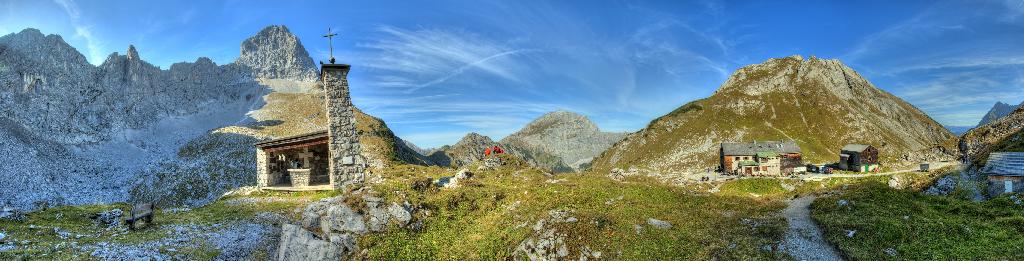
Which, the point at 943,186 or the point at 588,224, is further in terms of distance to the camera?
the point at 943,186

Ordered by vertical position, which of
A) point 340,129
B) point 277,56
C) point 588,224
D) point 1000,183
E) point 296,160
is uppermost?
point 277,56

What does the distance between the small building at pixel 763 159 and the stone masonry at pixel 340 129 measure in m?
79.2

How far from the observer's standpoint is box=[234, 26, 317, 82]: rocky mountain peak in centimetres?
16300

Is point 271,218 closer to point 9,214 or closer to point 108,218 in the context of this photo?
point 108,218

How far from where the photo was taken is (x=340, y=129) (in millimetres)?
29969

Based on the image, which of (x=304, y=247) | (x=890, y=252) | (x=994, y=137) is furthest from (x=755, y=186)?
(x=304, y=247)

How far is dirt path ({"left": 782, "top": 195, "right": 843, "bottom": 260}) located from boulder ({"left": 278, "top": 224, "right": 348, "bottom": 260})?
17.9 metres

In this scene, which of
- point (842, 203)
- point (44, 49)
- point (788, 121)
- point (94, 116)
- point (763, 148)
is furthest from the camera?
point (788, 121)

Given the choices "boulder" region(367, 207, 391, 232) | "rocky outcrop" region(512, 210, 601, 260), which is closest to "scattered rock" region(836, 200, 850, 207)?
"rocky outcrop" region(512, 210, 601, 260)

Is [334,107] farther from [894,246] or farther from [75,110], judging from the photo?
[75,110]

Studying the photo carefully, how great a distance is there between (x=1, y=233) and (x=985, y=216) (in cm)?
3991

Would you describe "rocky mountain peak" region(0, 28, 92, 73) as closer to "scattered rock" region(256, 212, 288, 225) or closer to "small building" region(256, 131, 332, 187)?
"small building" region(256, 131, 332, 187)

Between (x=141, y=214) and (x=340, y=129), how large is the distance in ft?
38.5

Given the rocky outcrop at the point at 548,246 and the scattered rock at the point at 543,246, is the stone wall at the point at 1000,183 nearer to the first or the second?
the rocky outcrop at the point at 548,246
